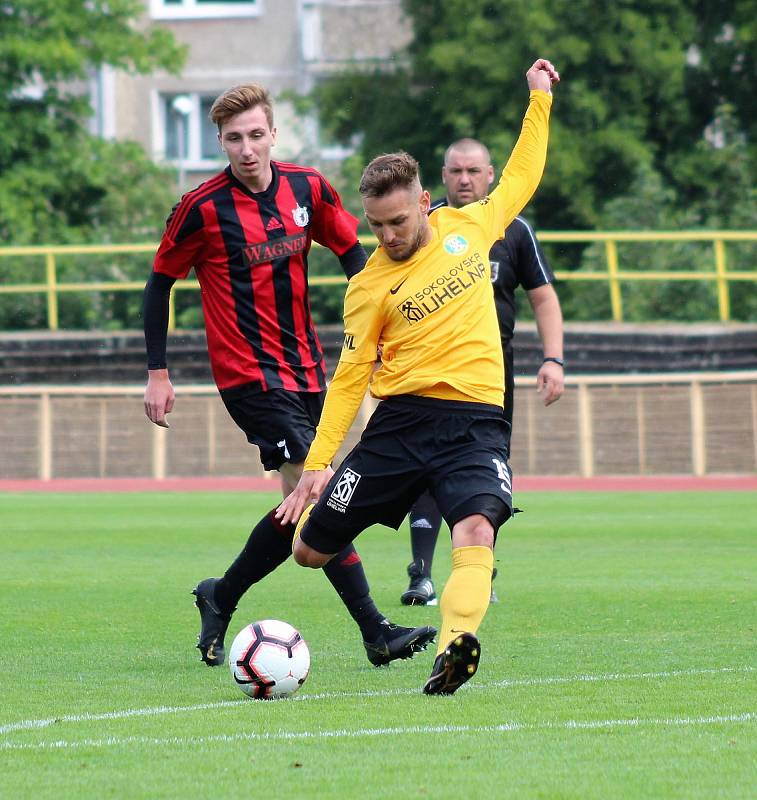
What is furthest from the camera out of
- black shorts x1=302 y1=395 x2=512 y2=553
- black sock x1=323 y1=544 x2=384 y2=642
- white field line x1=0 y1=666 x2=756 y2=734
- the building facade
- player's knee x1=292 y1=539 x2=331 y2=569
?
the building facade

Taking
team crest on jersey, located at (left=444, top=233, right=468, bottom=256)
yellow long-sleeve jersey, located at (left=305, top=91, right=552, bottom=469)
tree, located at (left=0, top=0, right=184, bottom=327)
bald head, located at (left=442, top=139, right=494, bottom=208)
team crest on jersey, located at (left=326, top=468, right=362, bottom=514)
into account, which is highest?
tree, located at (left=0, top=0, right=184, bottom=327)

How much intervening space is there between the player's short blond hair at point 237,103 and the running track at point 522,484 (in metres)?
13.8

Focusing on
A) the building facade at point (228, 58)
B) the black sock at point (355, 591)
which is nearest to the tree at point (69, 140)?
the building facade at point (228, 58)

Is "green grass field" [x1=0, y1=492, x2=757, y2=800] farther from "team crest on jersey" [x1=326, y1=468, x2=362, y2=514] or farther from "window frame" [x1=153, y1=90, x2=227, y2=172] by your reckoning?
"window frame" [x1=153, y1=90, x2=227, y2=172]

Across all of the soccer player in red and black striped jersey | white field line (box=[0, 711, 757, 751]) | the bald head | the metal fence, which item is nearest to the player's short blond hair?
the soccer player in red and black striped jersey

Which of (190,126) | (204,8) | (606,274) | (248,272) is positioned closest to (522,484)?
(606,274)

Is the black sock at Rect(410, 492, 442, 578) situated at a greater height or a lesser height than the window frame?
lesser

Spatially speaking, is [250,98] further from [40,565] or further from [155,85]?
[155,85]

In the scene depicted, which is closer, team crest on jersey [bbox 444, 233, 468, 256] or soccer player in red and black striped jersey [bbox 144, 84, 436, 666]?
team crest on jersey [bbox 444, 233, 468, 256]

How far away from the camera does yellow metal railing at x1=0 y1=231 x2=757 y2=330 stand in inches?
936

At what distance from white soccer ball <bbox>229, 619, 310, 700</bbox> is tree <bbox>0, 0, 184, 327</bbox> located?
23.5 m

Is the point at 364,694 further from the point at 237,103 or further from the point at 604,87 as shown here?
the point at 604,87

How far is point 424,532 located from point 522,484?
41.5 ft

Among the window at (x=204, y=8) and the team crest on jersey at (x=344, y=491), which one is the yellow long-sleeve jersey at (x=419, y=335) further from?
the window at (x=204, y=8)
